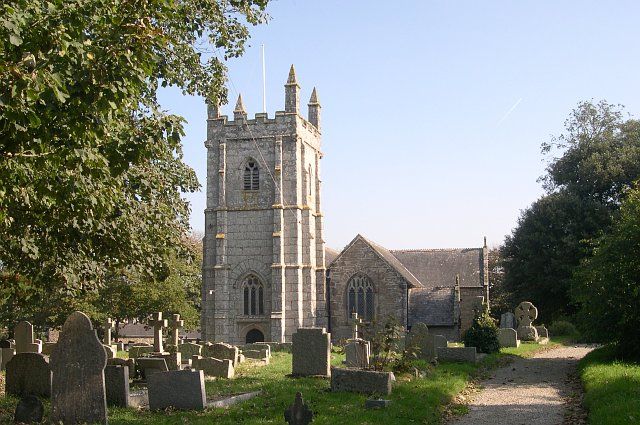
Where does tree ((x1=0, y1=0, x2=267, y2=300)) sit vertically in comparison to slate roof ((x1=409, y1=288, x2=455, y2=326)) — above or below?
above

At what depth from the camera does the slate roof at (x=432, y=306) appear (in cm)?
4572

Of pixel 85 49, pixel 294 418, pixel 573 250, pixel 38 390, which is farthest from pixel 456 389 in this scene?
pixel 573 250

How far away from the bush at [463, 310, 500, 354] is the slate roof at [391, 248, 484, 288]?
21.8 m

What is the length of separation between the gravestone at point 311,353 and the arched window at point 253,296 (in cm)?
2752

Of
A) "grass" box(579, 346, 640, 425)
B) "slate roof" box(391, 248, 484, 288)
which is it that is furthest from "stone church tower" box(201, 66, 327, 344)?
"grass" box(579, 346, 640, 425)

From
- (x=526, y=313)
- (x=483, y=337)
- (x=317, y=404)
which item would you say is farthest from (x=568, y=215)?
(x=317, y=404)

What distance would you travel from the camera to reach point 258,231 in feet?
151

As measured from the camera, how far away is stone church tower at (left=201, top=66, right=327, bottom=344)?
45062mm

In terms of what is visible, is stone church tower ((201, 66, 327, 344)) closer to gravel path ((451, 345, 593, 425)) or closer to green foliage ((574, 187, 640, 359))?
gravel path ((451, 345, 593, 425))

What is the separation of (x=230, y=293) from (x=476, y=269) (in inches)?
655

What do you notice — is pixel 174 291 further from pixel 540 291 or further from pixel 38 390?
pixel 38 390

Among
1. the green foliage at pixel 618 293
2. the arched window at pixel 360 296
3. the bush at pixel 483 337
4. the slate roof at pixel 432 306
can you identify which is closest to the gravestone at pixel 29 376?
the green foliage at pixel 618 293

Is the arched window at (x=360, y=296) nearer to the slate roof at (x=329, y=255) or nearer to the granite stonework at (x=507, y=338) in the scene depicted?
the slate roof at (x=329, y=255)

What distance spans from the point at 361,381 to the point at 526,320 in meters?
25.2
